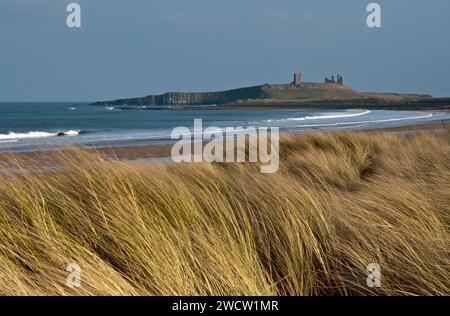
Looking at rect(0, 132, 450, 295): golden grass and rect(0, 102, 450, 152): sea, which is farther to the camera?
rect(0, 102, 450, 152): sea

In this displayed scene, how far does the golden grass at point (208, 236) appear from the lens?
2.87 metres

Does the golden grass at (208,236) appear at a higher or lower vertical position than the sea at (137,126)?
higher

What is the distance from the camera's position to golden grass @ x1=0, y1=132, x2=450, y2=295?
287 cm

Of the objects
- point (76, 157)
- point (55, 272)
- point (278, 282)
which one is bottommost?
point (278, 282)

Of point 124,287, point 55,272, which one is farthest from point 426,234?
point 55,272

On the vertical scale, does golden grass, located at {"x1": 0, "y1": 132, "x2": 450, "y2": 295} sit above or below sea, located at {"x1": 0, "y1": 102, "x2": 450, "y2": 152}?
above

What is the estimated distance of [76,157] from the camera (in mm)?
5074

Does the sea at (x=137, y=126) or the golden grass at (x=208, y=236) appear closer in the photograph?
the golden grass at (x=208, y=236)

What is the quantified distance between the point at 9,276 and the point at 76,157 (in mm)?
2611

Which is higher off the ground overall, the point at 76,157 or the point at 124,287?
the point at 76,157
